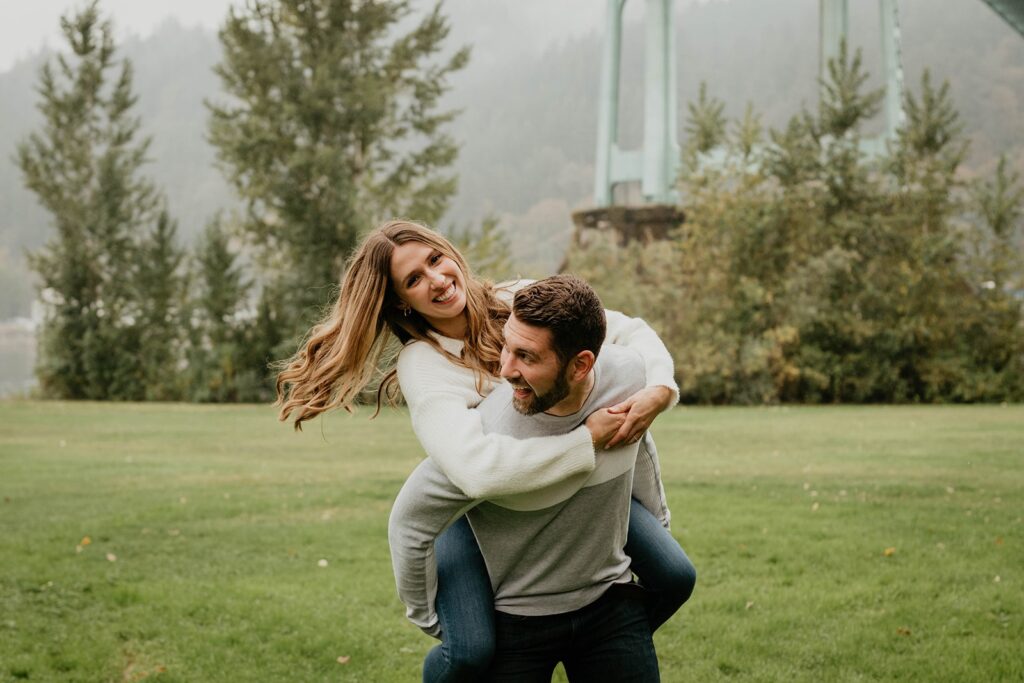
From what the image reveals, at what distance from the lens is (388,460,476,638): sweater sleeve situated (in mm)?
2848

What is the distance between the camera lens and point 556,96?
73.7m

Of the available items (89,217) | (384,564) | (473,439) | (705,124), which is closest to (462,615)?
→ (473,439)

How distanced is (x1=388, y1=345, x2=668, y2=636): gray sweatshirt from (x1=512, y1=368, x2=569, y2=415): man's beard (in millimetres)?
69

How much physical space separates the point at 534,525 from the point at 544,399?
1.26 feet

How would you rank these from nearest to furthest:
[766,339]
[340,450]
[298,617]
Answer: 1. [298,617]
2. [340,450]
3. [766,339]

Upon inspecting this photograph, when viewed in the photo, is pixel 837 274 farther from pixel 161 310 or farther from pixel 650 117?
pixel 161 310

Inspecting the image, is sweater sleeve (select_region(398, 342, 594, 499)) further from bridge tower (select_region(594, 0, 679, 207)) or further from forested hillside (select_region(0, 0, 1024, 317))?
forested hillside (select_region(0, 0, 1024, 317))

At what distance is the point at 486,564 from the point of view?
9.74ft

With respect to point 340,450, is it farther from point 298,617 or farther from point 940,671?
point 940,671

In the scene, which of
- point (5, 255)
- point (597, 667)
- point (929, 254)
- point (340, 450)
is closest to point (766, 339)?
point (929, 254)

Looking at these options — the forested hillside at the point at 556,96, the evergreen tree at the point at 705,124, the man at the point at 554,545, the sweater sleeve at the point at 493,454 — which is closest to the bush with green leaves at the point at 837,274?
the evergreen tree at the point at 705,124

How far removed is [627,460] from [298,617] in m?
3.68

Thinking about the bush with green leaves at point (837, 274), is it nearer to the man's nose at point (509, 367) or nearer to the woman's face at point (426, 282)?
the woman's face at point (426, 282)

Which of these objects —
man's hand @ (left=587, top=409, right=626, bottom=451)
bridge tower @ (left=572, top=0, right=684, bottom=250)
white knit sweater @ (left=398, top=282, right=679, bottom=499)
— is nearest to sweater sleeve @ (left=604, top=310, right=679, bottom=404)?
white knit sweater @ (left=398, top=282, right=679, bottom=499)
